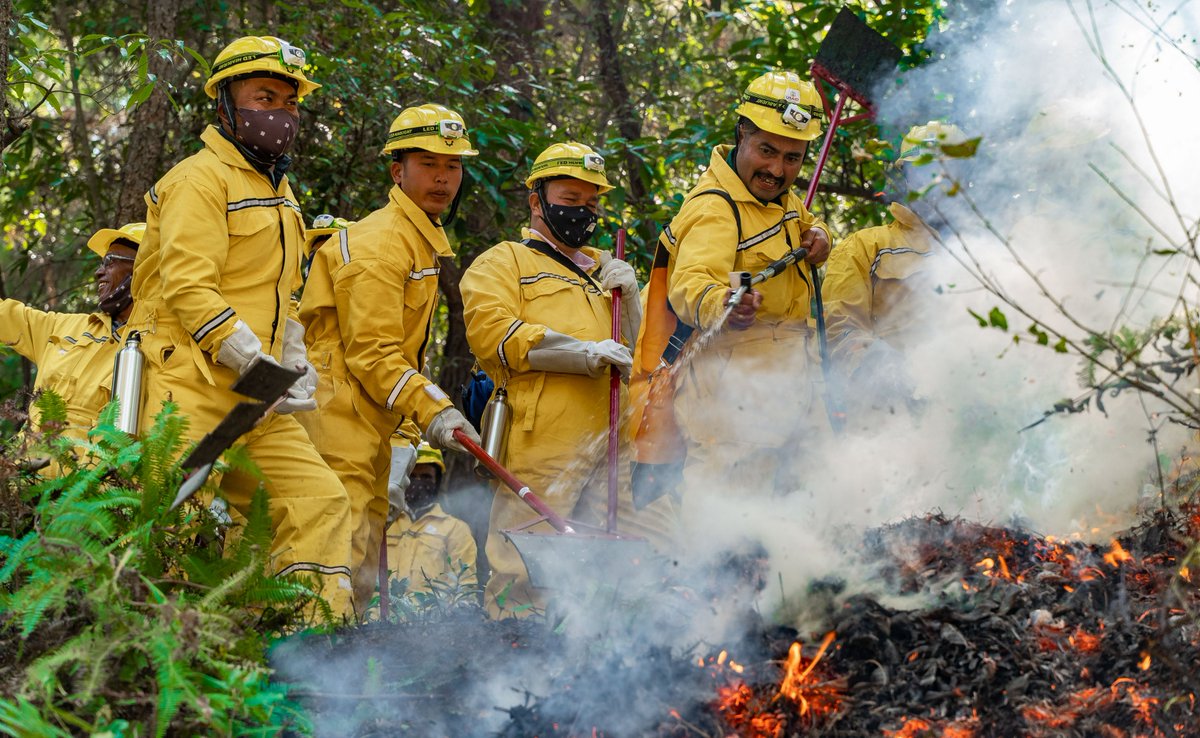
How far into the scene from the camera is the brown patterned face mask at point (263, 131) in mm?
5258

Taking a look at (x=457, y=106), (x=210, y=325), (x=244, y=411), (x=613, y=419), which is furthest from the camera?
(x=457, y=106)

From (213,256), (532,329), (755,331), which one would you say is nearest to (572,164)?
(532,329)

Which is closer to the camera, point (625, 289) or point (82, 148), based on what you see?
point (625, 289)

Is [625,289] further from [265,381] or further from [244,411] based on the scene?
[244,411]

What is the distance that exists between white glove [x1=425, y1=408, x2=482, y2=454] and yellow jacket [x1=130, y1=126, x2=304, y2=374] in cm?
81

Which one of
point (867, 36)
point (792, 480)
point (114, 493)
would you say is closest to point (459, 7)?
point (867, 36)

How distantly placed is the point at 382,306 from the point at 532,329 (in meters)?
0.72

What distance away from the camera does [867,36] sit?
22.9ft

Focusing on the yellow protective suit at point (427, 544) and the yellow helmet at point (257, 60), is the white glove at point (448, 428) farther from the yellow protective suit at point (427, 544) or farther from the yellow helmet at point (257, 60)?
the yellow protective suit at point (427, 544)

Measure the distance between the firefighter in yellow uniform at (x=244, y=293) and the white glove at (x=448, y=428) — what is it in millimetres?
672

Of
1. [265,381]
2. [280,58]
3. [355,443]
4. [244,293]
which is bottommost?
[355,443]

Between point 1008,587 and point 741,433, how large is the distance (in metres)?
2.08

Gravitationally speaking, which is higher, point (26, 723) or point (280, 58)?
point (280, 58)

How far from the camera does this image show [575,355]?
593cm
